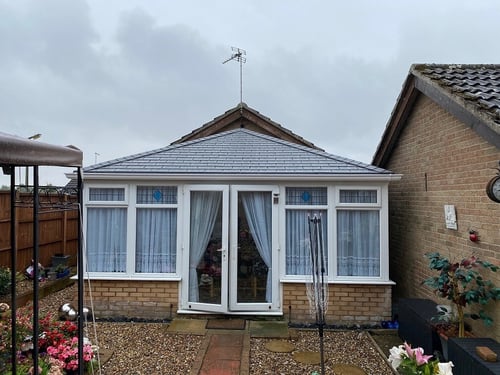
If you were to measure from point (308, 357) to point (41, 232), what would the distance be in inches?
324

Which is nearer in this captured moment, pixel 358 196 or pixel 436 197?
pixel 436 197

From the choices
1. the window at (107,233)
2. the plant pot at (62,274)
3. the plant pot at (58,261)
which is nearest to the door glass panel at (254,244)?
the window at (107,233)

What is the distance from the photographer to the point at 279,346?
549 cm

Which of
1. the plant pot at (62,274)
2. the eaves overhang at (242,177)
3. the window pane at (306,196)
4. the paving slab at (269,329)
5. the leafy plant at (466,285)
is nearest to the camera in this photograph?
the leafy plant at (466,285)

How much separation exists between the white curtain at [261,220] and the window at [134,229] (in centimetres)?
147

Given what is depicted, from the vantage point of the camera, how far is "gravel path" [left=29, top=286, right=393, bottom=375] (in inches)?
188

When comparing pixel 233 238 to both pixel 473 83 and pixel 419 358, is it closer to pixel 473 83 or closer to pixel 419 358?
pixel 419 358

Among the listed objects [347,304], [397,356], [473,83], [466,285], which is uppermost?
[473,83]

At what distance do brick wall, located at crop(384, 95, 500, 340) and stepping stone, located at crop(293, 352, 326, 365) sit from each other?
229 centimetres

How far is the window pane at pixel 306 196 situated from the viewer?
665 cm

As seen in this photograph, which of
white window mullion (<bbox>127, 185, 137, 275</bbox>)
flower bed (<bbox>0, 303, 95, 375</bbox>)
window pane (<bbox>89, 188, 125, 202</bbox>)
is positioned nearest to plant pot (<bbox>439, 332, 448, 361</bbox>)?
flower bed (<bbox>0, 303, 95, 375</bbox>)

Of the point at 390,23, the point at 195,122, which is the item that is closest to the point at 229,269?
the point at 390,23

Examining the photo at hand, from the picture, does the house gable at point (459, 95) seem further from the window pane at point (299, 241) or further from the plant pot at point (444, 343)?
the window pane at point (299, 241)

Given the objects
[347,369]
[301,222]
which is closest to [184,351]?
[347,369]
